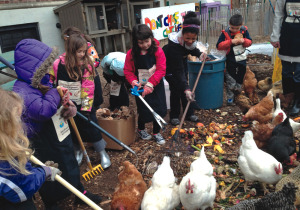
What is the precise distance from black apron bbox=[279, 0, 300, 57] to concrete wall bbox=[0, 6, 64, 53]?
6287mm

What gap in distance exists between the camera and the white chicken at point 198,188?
7.53 feet

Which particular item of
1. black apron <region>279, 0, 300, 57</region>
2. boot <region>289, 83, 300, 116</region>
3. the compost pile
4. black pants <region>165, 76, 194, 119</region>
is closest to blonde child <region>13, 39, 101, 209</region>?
Result: the compost pile

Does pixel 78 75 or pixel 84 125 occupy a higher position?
pixel 78 75

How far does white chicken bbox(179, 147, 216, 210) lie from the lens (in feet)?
7.53

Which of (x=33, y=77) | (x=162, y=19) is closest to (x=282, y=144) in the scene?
(x=33, y=77)

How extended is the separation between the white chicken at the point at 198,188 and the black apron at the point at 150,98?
133cm

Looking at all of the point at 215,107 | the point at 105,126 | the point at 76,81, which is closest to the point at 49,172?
the point at 76,81

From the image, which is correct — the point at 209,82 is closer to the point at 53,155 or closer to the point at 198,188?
the point at 198,188

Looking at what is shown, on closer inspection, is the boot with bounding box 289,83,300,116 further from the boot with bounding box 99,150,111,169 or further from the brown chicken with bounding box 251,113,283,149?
the boot with bounding box 99,150,111,169

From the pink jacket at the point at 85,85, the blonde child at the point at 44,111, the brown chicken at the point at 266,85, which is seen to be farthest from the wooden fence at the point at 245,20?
the blonde child at the point at 44,111

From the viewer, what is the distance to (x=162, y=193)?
243 centimetres

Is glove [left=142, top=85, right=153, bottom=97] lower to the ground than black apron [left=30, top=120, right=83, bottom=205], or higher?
higher

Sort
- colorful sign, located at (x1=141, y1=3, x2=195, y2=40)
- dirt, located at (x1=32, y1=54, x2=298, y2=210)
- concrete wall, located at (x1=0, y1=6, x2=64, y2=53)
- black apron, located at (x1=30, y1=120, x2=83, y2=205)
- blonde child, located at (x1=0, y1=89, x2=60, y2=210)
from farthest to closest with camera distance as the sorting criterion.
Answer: concrete wall, located at (x1=0, y1=6, x2=64, y2=53) → colorful sign, located at (x1=141, y1=3, x2=195, y2=40) → dirt, located at (x1=32, y1=54, x2=298, y2=210) → black apron, located at (x1=30, y1=120, x2=83, y2=205) → blonde child, located at (x1=0, y1=89, x2=60, y2=210)

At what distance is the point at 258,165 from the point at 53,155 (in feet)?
7.18
